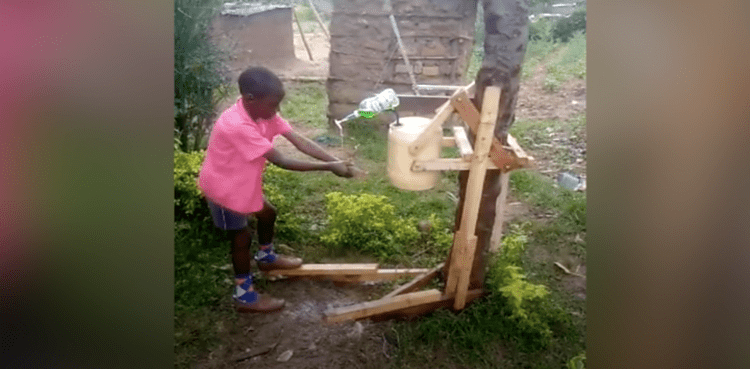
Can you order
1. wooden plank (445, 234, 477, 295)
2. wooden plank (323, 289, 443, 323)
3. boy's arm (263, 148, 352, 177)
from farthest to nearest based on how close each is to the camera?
wooden plank (445, 234, 477, 295) → wooden plank (323, 289, 443, 323) → boy's arm (263, 148, 352, 177)

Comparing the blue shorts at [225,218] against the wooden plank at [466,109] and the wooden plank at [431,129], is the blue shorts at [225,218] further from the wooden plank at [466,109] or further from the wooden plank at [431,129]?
the wooden plank at [466,109]

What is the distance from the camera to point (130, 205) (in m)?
1.74

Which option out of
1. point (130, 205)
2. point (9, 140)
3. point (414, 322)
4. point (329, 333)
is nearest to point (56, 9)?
point (9, 140)

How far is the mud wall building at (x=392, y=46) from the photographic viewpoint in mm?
2277

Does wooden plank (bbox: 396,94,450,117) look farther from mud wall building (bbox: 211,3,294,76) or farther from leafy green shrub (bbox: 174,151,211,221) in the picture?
leafy green shrub (bbox: 174,151,211,221)

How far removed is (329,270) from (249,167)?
493mm

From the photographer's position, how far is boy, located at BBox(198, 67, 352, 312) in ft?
7.17

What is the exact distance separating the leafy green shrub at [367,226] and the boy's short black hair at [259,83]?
0.46 meters

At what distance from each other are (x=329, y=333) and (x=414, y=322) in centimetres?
32

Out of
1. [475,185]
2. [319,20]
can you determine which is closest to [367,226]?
[475,185]

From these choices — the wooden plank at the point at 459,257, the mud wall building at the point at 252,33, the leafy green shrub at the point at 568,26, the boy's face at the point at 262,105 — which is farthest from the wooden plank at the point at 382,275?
the leafy green shrub at the point at 568,26

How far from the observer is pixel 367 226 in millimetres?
2355

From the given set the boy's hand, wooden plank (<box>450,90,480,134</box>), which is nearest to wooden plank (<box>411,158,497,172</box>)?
wooden plank (<box>450,90,480,134</box>)

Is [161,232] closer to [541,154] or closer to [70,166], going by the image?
[70,166]
